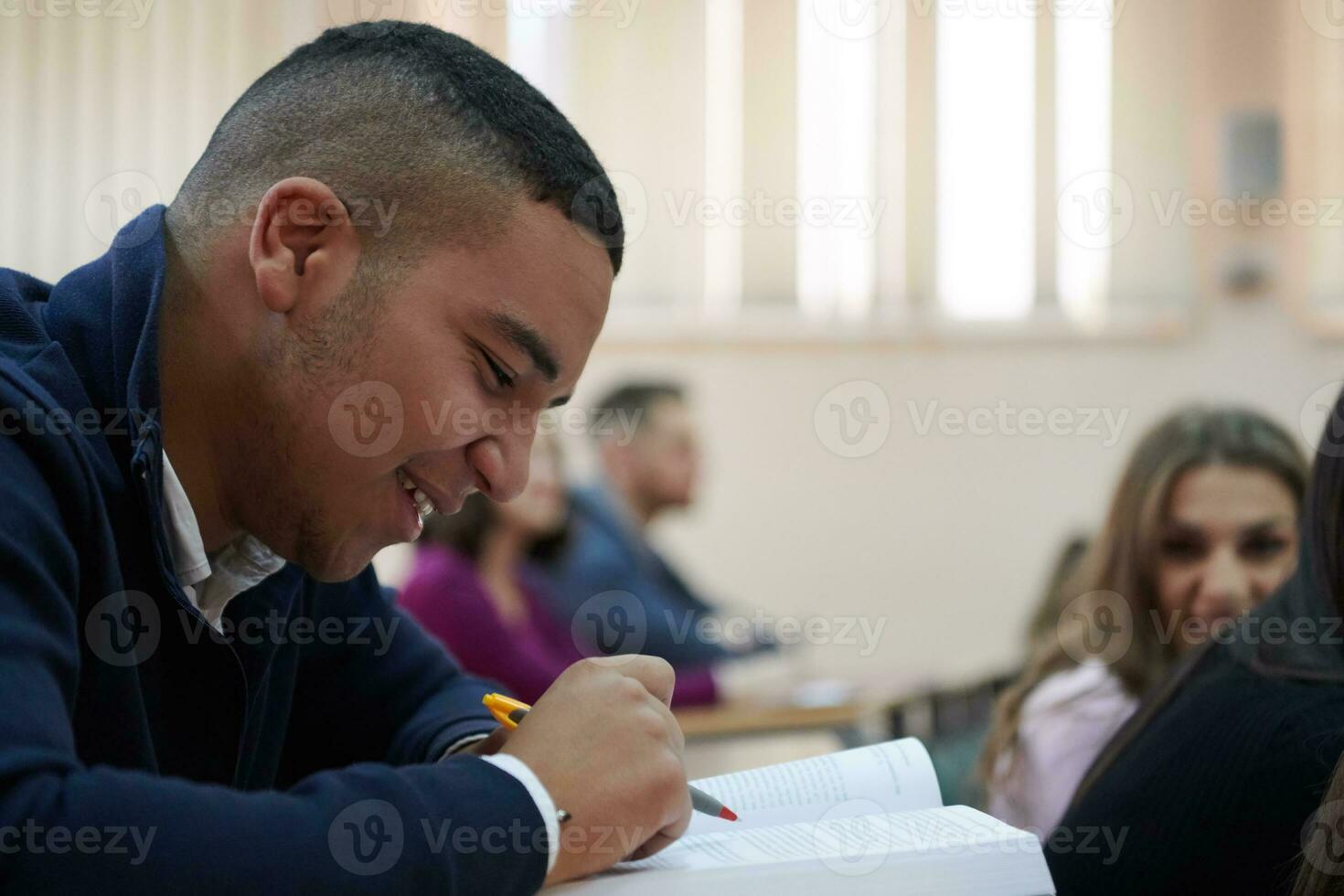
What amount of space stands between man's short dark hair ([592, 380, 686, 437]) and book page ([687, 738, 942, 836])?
364cm

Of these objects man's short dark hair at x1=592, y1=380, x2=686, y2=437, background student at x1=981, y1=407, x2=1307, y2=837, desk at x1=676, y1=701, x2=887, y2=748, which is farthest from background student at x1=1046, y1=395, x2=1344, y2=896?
man's short dark hair at x1=592, y1=380, x2=686, y2=437

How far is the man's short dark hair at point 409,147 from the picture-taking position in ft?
3.19

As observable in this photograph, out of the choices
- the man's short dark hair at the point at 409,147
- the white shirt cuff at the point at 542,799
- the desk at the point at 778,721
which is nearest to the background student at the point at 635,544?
the desk at the point at 778,721

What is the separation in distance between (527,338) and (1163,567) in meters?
1.45

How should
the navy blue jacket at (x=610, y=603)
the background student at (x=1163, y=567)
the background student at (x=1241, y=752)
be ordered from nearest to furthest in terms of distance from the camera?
the background student at (x=1241, y=752) → the background student at (x=1163, y=567) → the navy blue jacket at (x=610, y=603)

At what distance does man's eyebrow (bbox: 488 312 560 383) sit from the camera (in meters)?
0.93

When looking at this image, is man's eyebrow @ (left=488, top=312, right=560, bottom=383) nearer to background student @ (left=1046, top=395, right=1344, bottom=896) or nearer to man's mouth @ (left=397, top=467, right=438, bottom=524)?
man's mouth @ (left=397, top=467, right=438, bottom=524)

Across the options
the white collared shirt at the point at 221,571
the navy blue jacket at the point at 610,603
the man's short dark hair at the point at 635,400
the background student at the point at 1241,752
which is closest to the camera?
the white collared shirt at the point at 221,571

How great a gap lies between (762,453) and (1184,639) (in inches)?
130

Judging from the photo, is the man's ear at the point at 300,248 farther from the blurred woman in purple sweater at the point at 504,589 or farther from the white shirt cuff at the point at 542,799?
the blurred woman in purple sweater at the point at 504,589

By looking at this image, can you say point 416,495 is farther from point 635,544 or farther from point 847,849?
point 635,544

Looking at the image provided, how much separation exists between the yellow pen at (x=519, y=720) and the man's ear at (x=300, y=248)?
35 cm

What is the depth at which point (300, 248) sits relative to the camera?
3.12ft

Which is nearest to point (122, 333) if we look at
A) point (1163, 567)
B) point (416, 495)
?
point (416, 495)
